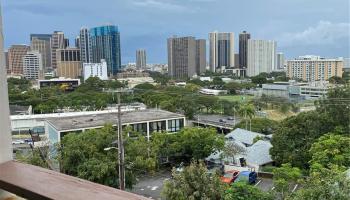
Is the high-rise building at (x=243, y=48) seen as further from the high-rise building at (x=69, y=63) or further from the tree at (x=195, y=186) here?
the tree at (x=195, y=186)

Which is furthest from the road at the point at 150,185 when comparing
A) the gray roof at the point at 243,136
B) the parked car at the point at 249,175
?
the gray roof at the point at 243,136

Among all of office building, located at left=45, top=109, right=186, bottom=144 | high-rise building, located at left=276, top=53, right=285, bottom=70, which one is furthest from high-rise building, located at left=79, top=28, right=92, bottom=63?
high-rise building, located at left=276, top=53, right=285, bottom=70

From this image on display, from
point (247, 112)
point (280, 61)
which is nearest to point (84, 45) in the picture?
point (247, 112)

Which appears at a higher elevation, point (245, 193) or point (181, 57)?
point (181, 57)

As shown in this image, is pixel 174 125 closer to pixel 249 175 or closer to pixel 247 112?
pixel 247 112

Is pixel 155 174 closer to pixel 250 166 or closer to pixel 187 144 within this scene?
pixel 187 144

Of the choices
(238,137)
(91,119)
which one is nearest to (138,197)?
(91,119)
